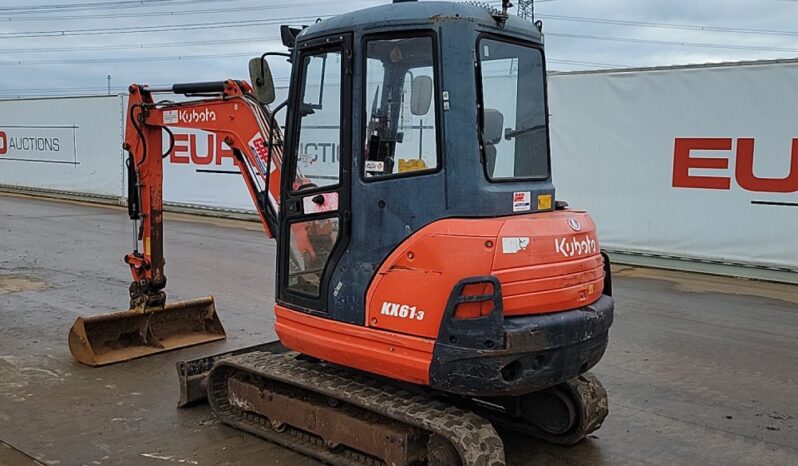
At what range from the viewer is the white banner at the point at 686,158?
Result: 10.5 m

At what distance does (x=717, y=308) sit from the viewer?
352 inches

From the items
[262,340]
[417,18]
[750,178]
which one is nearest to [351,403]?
[417,18]

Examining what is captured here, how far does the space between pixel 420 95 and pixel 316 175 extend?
869 millimetres

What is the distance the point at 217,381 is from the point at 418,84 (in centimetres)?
255

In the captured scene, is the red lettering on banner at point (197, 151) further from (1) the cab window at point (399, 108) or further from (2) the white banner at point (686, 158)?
(1) the cab window at point (399, 108)

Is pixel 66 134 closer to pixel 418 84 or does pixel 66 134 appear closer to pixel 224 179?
pixel 224 179

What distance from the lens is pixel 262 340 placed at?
288 inches

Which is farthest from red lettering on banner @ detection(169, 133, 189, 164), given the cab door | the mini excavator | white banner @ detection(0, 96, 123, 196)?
the cab door

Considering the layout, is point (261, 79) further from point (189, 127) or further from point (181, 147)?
point (181, 147)

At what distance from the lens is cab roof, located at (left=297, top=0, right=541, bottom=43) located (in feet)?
13.0

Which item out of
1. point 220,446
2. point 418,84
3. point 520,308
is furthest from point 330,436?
point 418,84

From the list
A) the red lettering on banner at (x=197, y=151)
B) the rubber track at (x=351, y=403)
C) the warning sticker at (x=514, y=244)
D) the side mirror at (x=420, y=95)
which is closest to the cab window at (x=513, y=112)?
the side mirror at (x=420, y=95)

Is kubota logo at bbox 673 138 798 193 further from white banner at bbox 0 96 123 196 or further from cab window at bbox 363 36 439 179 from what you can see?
white banner at bbox 0 96 123 196

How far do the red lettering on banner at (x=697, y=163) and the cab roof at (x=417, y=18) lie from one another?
7.50m
